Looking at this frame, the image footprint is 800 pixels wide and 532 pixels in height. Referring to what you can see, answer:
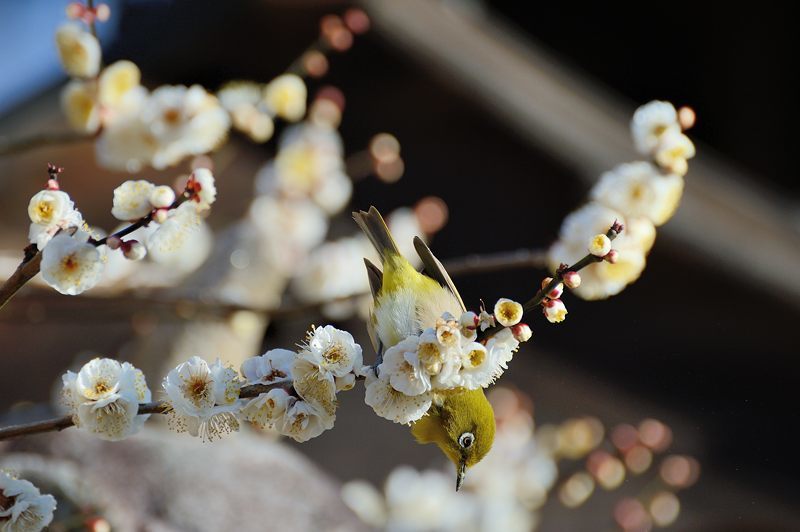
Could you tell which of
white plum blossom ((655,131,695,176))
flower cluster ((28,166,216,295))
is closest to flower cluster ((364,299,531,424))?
flower cluster ((28,166,216,295))

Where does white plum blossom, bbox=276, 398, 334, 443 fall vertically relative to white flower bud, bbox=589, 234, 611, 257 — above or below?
below

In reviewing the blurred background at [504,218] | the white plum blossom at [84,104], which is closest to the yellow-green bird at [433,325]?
the white plum blossom at [84,104]

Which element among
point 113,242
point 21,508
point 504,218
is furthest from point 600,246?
point 504,218

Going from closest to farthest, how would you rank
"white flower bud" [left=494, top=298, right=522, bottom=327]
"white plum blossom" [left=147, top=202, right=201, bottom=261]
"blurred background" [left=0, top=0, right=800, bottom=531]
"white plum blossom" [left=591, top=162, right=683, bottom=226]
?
"white flower bud" [left=494, top=298, right=522, bottom=327]
"white plum blossom" [left=147, top=202, right=201, bottom=261]
"white plum blossom" [left=591, top=162, right=683, bottom=226]
"blurred background" [left=0, top=0, right=800, bottom=531]

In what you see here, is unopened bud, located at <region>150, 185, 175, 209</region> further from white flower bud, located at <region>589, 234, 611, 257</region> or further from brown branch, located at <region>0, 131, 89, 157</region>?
brown branch, located at <region>0, 131, 89, 157</region>

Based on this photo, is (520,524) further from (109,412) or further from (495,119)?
(109,412)

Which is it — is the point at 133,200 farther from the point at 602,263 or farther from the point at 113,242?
the point at 602,263

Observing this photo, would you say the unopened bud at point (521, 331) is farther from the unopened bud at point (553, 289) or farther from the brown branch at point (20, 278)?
the brown branch at point (20, 278)
